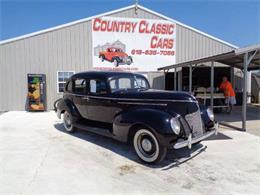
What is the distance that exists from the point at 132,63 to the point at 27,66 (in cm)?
575

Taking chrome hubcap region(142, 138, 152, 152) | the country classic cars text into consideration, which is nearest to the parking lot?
chrome hubcap region(142, 138, 152, 152)

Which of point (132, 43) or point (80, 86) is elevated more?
point (132, 43)

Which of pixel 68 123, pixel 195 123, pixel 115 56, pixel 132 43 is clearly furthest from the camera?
pixel 132 43

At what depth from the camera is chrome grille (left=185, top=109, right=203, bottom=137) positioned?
4.48m

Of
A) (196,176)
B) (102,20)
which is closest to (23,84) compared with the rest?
(102,20)

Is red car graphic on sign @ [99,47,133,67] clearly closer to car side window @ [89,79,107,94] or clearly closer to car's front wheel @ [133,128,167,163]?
car side window @ [89,79,107,94]

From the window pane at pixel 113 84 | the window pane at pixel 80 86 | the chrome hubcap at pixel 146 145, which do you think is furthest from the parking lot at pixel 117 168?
the window pane at pixel 113 84

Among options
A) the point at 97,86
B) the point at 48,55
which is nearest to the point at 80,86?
the point at 97,86

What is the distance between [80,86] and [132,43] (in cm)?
764

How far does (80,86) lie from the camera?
21.4ft

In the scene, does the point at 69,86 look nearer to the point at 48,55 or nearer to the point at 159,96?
the point at 159,96

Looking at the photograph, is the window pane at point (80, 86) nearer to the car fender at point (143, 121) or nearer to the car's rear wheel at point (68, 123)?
the car's rear wheel at point (68, 123)

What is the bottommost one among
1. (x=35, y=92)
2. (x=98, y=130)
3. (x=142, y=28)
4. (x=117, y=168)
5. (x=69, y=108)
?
(x=117, y=168)

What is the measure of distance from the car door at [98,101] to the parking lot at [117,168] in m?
0.67
